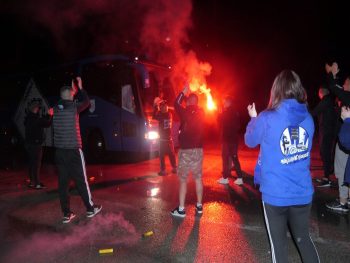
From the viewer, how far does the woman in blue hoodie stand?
284 cm

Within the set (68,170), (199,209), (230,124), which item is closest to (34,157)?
(68,170)

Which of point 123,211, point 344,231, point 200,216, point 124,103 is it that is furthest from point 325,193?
point 124,103

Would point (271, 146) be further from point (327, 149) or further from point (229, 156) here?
point (327, 149)

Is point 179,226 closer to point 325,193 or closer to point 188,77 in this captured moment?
point 325,193

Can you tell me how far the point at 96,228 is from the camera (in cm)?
523

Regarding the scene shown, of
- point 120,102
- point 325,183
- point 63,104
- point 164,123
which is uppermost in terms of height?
point 120,102

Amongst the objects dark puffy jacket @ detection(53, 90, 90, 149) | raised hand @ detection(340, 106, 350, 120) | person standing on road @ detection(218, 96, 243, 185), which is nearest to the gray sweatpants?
raised hand @ detection(340, 106, 350, 120)

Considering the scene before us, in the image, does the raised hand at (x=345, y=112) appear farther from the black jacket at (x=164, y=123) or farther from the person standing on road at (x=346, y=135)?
the black jacket at (x=164, y=123)

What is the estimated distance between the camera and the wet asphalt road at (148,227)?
14.0 ft

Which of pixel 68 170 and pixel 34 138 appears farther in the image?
pixel 34 138

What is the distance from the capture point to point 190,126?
5.69 metres

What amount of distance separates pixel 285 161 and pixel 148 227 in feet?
9.72

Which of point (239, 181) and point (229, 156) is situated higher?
point (229, 156)

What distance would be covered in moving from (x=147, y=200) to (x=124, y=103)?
530cm
